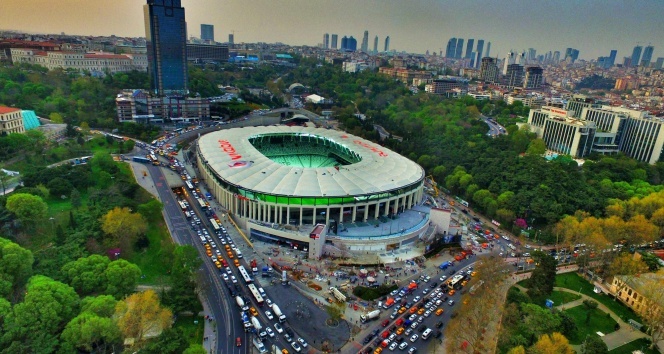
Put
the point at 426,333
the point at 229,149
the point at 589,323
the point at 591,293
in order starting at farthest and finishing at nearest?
the point at 229,149 → the point at 591,293 → the point at 589,323 → the point at 426,333

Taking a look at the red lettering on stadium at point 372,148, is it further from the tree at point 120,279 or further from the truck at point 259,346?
the tree at point 120,279

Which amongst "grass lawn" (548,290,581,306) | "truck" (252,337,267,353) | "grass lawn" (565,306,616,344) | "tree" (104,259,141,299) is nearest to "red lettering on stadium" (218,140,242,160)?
"tree" (104,259,141,299)

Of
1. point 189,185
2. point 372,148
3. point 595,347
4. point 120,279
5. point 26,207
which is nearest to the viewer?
point 595,347

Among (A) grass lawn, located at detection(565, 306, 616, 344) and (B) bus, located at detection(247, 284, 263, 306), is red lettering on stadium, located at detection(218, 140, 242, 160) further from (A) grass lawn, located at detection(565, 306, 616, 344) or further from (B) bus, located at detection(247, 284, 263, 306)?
(A) grass lawn, located at detection(565, 306, 616, 344)

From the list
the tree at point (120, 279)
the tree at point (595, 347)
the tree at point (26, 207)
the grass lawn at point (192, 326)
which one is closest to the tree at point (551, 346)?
the tree at point (595, 347)

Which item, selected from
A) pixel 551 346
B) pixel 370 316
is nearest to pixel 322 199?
pixel 370 316

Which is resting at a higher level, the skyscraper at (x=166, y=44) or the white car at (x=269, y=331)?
the skyscraper at (x=166, y=44)

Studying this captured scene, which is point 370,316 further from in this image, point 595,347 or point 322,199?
point 322,199
